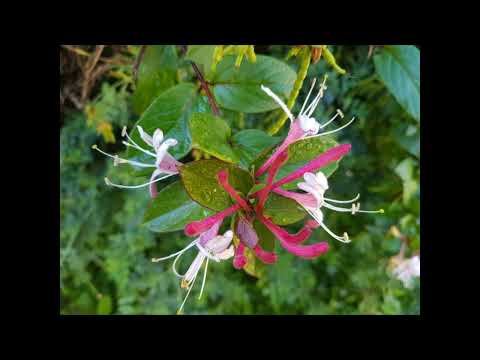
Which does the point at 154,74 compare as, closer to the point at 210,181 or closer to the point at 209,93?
the point at 209,93

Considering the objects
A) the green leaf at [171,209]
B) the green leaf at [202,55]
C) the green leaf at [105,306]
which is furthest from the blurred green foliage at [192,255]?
the green leaf at [171,209]

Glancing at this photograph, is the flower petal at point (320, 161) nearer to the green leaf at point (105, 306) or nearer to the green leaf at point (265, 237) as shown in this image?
the green leaf at point (265, 237)

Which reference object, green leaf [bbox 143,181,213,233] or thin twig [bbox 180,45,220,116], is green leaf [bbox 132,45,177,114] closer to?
thin twig [bbox 180,45,220,116]

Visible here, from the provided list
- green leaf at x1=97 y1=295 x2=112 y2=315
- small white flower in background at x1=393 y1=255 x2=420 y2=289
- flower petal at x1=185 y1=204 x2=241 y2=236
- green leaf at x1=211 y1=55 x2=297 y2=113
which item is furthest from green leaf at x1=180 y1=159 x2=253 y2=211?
green leaf at x1=97 y1=295 x2=112 y2=315

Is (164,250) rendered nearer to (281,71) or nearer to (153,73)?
(153,73)

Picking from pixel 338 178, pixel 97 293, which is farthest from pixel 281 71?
pixel 97 293
